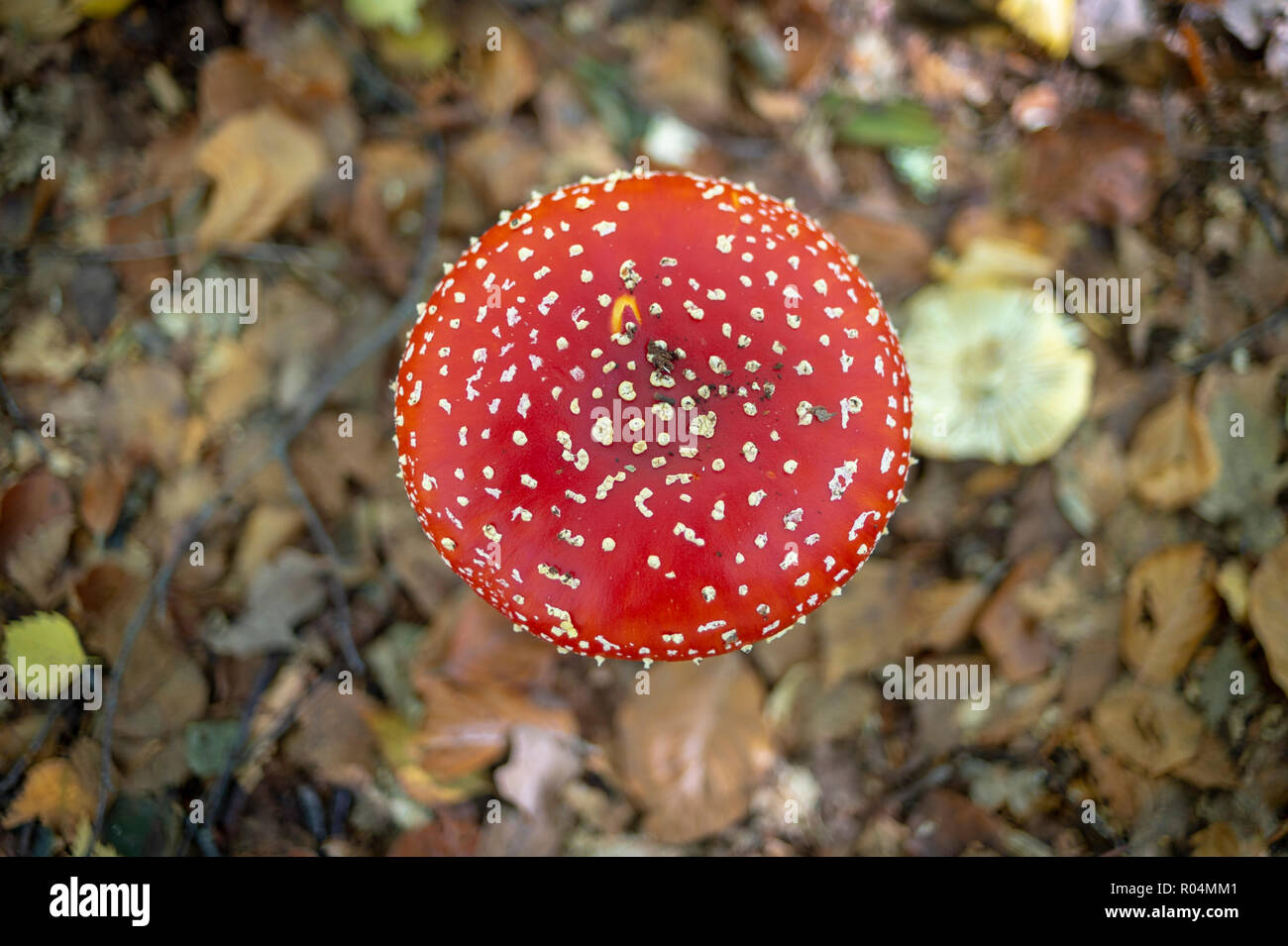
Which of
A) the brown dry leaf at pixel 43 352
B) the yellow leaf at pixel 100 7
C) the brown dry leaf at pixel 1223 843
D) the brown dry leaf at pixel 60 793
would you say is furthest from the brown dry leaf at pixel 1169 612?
the yellow leaf at pixel 100 7

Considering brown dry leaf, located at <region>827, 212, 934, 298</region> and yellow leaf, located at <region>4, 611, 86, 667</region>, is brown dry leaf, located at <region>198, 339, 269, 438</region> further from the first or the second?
brown dry leaf, located at <region>827, 212, 934, 298</region>

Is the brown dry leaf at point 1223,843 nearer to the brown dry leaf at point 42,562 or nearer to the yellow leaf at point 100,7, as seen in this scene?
the brown dry leaf at point 42,562

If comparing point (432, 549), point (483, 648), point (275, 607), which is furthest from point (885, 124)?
point (275, 607)

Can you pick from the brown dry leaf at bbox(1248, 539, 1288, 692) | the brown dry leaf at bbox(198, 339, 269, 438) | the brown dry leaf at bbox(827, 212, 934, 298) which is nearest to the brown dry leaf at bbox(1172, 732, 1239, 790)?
the brown dry leaf at bbox(1248, 539, 1288, 692)

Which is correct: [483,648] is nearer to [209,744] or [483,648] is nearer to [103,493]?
[209,744]

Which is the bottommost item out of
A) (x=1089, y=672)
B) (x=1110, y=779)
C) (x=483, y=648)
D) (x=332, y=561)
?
(x=1110, y=779)

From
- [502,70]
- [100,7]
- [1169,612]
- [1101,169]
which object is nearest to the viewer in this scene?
[1169,612]
